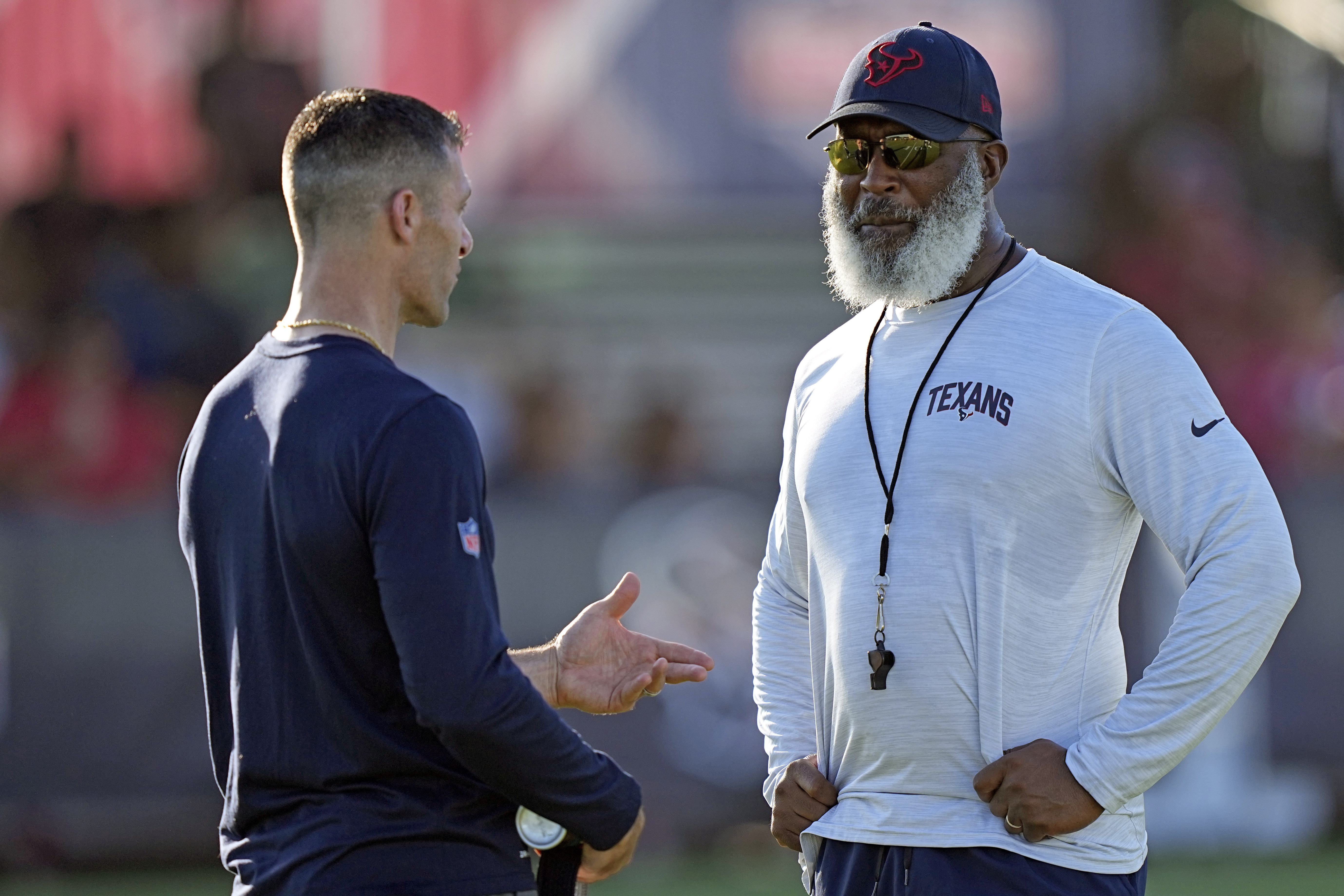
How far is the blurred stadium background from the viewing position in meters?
8.20

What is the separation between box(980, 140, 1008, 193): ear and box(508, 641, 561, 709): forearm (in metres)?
1.27

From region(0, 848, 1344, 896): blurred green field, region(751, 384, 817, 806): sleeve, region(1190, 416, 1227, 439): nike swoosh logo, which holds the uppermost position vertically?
region(1190, 416, 1227, 439): nike swoosh logo

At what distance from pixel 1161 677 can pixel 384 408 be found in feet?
4.66

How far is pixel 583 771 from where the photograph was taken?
2.98 m

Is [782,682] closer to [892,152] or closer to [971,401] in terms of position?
[971,401]

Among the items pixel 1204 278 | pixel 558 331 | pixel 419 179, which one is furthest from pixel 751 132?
pixel 419 179

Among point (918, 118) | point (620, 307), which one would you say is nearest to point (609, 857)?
point (918, 118)

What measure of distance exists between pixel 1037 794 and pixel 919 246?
1077mm

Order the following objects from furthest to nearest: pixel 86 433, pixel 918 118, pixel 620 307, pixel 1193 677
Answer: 1. pixel 620 307
2. pixel 86 433
3. pixel 918 118
4. pixel 1193 677

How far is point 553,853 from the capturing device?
3.11 meters

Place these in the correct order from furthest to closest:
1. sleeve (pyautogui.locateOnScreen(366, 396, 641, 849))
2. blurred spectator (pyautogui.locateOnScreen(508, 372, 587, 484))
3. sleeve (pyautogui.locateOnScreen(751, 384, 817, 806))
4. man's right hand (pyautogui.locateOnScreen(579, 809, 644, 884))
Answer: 1. blurred spectator (pyautogui.locateOnScreen(508, 372, 587, 484))
2. sleeve (pyautogui.locateOnScreen(751, 384, 817, 806))
3. man's right hand (pyautogui.locateOnScreen(579, 809, 644, 884))
4. sleeve (pyautogui.locateOnScreen(366, 396, 641, 849))

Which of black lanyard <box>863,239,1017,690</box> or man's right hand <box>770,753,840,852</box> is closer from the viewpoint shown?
black lanyard <box>863,239,1017,690</box>

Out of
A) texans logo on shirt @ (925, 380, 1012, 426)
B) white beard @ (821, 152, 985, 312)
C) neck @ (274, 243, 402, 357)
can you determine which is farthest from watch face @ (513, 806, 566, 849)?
white beard @ (821, 152, 985, 312)

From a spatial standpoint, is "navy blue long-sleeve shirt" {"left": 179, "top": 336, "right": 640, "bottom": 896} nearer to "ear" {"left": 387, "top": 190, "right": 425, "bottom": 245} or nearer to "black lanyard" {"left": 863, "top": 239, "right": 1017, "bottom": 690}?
"ear" {"left": 387, "top": 190, "right": 425, "bottom": 245}
